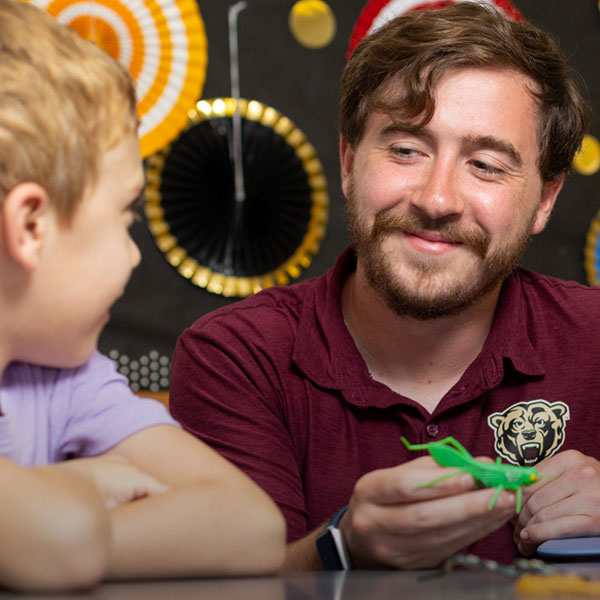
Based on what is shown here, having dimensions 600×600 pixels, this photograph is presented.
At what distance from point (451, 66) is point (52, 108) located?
0.91 meters

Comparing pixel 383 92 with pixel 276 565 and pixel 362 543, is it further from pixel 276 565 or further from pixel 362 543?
pixel 276 565

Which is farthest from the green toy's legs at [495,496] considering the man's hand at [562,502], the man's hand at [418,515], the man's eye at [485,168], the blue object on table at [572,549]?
the man's eye at [485,168]

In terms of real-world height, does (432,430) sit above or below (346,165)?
below

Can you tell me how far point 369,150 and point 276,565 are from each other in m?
0.94

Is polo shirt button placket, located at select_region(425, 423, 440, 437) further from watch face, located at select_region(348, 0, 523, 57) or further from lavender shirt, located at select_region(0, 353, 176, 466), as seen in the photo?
watch face, located at select_region(348, 0, 523, 57)

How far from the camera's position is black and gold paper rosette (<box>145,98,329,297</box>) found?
2.80 metres

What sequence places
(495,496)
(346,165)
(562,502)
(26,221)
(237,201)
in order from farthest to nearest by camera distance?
(237,201) < (346,165) < (562,502) < (495,496) < (26,221)


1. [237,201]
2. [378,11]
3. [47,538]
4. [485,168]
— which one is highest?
[378,11]

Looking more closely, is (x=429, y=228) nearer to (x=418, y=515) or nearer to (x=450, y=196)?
(x=450, y=196)

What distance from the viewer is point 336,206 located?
9.54 feet

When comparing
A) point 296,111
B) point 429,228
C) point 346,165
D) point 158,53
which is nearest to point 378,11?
point 296,111

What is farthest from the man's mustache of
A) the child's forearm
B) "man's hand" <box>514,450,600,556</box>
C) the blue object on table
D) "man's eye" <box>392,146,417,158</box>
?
the child's forearm

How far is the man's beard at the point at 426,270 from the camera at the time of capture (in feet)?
4.90

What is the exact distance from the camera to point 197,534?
77 cm
